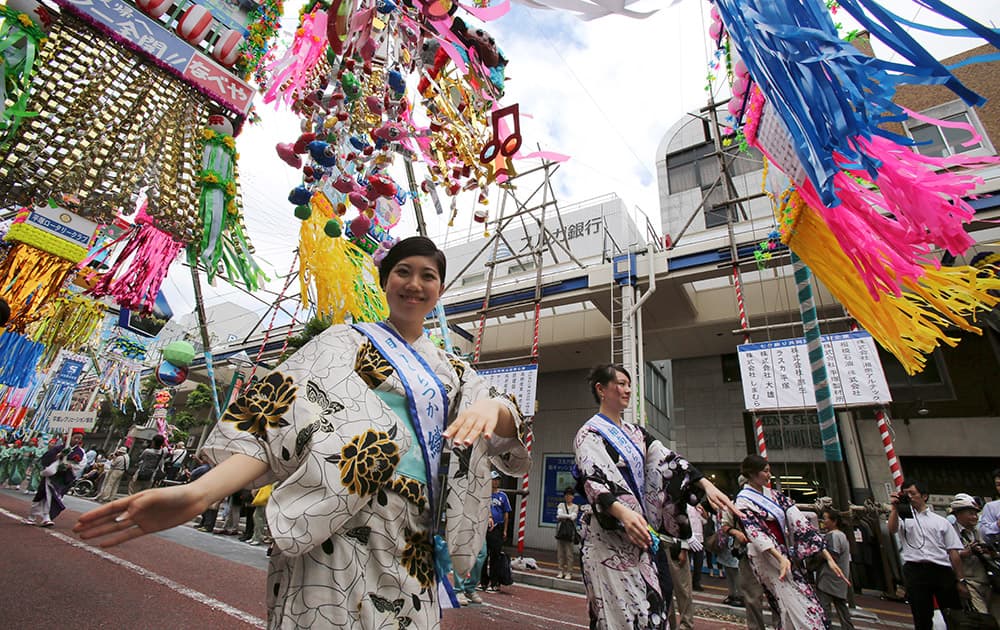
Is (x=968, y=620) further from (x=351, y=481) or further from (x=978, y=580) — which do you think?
(x=351, y=481)

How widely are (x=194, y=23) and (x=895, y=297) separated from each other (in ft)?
19.5

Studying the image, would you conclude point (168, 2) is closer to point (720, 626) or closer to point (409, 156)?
point (409, 156)

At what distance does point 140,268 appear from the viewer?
16.4 ft

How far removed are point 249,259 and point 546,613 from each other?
488cm

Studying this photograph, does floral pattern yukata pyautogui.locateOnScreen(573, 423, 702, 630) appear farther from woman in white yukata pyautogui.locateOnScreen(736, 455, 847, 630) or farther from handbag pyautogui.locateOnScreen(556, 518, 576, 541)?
handbag pyautogui.locateOnScreen(556, 518, 576, 541)

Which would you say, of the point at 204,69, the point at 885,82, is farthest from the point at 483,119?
the point at 204,69

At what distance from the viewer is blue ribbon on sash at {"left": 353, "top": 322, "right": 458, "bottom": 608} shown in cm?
123

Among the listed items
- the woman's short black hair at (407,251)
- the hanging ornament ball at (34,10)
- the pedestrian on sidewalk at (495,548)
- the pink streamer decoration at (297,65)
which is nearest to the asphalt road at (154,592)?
the pedestrian on sidewalk at (495,548)

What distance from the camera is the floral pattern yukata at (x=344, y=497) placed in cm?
106

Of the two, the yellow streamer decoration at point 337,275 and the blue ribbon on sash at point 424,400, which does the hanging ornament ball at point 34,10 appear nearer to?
the yellow streamer decoration at point 337,275

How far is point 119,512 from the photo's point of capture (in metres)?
0.90

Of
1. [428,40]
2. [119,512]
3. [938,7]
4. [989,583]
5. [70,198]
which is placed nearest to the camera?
[119,512]

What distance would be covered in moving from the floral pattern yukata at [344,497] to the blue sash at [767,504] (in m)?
2.95

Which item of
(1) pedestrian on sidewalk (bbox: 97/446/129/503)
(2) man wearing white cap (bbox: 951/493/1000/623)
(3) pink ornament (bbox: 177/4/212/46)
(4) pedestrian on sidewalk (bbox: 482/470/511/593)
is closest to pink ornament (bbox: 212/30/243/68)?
(3) pink ornament (bbox: 177/4/212/46)
